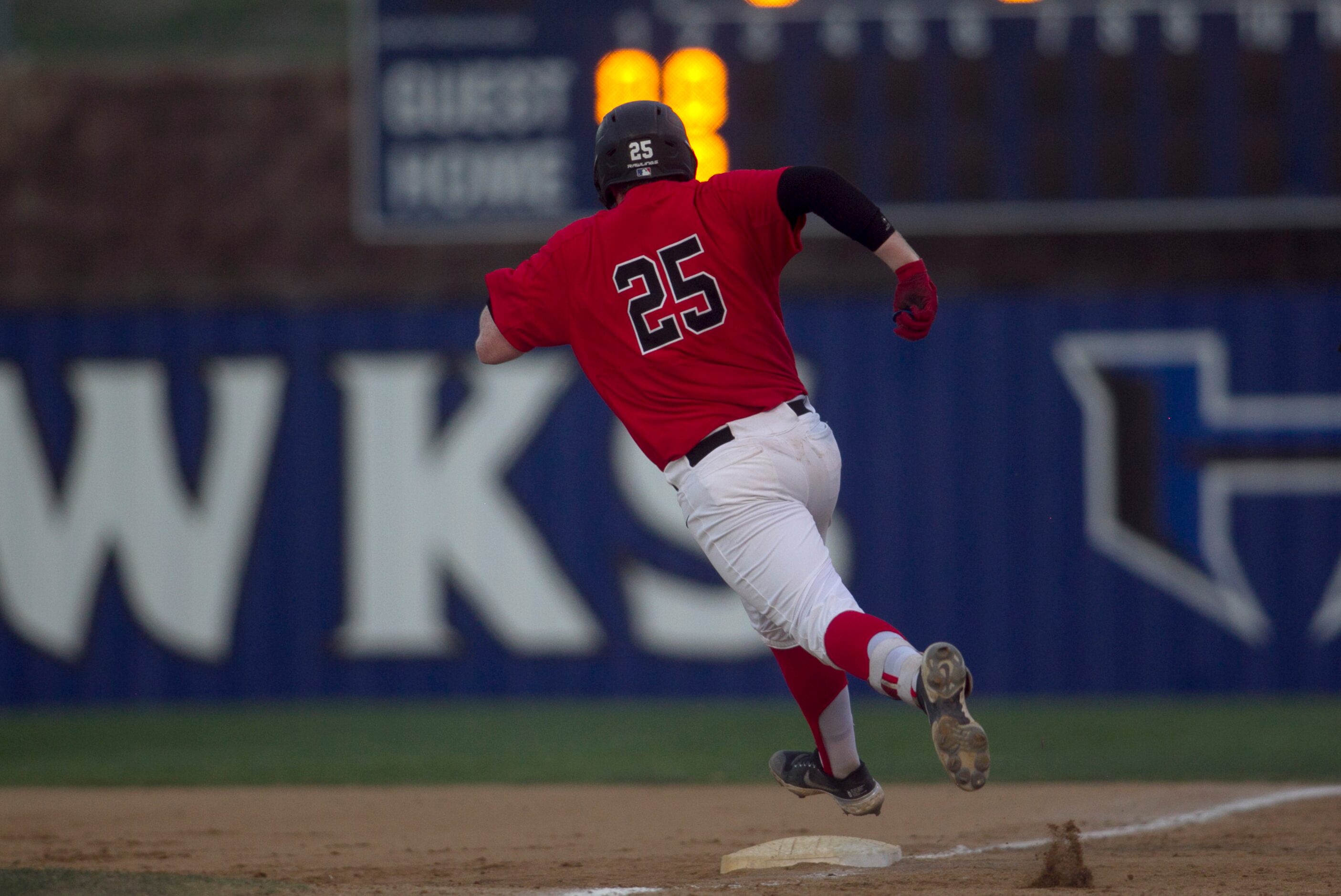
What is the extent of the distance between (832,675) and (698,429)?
0.83 m

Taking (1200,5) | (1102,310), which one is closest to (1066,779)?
(1102,310)

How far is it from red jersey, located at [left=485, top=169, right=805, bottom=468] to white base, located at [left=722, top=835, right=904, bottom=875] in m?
1.06

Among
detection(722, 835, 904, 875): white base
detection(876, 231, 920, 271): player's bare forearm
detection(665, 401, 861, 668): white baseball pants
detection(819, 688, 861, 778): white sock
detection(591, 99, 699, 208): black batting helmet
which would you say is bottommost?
detection(722, 835, 904, 875): white base

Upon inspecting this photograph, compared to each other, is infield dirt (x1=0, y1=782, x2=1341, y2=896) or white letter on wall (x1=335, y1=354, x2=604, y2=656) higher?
white letter on wall (x1=335, y1=354, x2=604, y2=656)

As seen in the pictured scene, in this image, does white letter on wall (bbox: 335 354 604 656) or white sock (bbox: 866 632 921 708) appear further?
white letter on wall (bbox: 335 354 604 656)

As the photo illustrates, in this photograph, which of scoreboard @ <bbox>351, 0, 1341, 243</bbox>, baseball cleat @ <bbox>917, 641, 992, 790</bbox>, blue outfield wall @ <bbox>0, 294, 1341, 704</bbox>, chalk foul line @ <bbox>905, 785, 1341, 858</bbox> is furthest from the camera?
blue outfield wall @ <bbox>0, 294, 1341, 704</bbox>

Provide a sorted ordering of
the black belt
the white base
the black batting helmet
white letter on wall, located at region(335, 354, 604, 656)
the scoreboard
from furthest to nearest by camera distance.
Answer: white letter on wall, located at region(335, 354, 604, 656) < the scoreboard < the white base < the black batting helmet < the black belt

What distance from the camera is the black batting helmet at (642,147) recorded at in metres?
3.62

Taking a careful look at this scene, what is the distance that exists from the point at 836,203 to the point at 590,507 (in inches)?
224

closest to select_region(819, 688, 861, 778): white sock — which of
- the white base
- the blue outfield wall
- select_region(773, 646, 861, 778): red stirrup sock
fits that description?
select_region(773, 646, 861, 778): red stirrup sock

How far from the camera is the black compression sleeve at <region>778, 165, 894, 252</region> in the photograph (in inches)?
130

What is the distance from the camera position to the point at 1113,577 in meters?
8.66

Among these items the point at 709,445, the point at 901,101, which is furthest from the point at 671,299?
the point at 901,101

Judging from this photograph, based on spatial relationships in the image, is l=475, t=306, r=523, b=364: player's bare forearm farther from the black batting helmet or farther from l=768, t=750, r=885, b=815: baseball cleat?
l=768, t=750, r=885, b=815: baseball cleat
